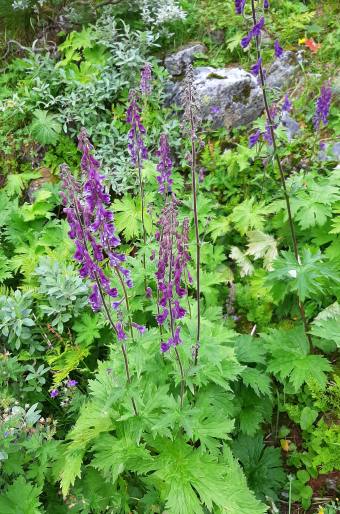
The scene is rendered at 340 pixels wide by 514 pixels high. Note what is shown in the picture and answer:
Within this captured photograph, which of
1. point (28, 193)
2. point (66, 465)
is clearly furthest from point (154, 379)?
point (28, 193)

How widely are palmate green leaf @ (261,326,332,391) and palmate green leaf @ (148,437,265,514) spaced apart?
876 mm

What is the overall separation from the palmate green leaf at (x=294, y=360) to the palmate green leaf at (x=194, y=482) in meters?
0.88

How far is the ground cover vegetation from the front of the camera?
261cm

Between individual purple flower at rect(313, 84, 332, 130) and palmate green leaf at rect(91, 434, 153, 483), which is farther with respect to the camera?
individual purple flower at rect(313, 84, 332, 130)

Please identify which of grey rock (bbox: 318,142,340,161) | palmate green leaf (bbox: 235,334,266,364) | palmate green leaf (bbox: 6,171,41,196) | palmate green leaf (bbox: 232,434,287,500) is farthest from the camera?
palmate green leaf (bbox: 6,171,41,196)

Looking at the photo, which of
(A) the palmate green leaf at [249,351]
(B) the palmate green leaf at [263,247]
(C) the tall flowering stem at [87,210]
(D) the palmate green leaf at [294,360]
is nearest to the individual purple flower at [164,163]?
Answer: (C) the tall flowering stem at [87,210]

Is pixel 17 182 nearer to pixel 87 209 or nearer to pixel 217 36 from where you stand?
pixel 217 36

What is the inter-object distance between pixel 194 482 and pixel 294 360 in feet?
4.37

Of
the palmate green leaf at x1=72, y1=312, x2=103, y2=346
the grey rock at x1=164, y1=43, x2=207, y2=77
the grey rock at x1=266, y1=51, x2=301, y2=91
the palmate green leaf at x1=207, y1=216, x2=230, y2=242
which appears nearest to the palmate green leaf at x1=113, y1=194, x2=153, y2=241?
the palmate green leaf at x1=207, y1=216, x2=230, y2=242

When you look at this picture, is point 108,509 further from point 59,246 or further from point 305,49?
point 305,49

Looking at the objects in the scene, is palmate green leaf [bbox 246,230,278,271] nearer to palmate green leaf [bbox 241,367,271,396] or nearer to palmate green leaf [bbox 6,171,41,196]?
palmate green leaf [bbox 241,367,271,396]

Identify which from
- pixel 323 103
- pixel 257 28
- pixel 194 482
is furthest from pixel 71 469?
pixel 323 103

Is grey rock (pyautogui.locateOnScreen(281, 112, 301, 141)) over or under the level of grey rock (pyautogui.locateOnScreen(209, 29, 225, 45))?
under

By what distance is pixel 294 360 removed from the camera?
11.1 feet
